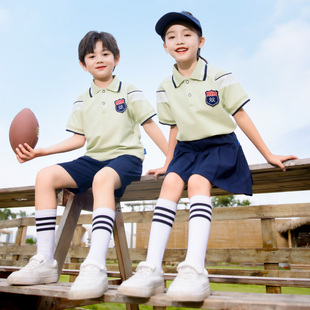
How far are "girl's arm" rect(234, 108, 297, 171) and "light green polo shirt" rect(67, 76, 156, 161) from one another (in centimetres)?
74

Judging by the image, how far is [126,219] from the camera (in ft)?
16.6

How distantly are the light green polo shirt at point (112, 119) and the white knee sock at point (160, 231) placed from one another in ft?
2.45

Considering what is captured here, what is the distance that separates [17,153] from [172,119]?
116cm

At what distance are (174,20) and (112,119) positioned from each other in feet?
2.79

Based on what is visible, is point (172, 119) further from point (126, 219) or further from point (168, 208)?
point (126, 219)

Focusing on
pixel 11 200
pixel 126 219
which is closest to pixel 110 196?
pixel 11 200

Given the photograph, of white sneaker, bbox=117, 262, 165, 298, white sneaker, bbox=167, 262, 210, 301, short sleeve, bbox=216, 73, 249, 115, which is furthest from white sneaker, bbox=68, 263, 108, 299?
short sleeve, bbox=216, 73, 249, 115

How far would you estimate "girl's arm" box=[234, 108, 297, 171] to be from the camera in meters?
2.01

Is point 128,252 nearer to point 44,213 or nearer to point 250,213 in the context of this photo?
point 44,213

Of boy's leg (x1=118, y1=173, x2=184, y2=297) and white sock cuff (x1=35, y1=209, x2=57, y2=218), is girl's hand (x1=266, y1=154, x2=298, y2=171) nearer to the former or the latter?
boy's leg (x1=118, y1=173, x2=184, y2=297)

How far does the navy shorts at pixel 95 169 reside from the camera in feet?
7.16

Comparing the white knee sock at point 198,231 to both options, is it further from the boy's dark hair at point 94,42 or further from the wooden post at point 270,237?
the wooden post at point 270,237

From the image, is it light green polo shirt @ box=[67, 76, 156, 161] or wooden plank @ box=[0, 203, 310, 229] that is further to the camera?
wooden plank @ box=[0, 203, 310, 229]

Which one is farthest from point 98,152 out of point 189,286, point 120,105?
point 189,286
